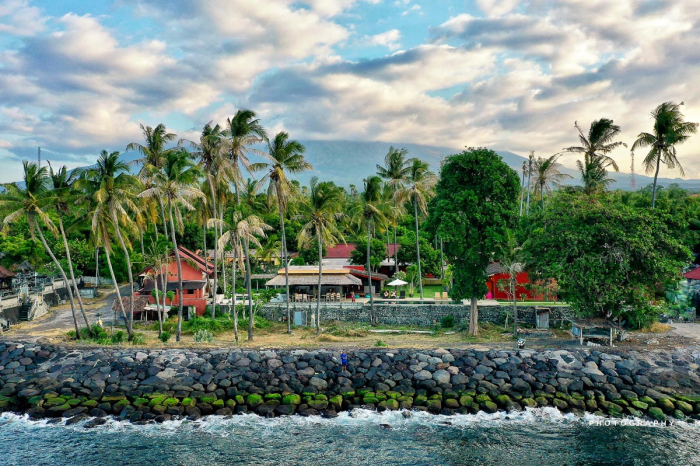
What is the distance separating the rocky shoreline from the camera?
2431 centimetres

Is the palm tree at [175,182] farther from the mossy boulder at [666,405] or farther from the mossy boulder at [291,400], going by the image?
the mossy boulder at [666,405]

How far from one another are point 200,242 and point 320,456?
4792 centimetres

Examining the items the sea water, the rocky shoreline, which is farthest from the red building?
the sea water

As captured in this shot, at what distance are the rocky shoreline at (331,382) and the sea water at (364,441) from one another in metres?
0.95

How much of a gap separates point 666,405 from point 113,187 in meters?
32.4

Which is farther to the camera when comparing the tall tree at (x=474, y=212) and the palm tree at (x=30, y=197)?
the tall tree at (x=474, y=212)

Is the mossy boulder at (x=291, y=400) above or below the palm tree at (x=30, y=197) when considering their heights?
below

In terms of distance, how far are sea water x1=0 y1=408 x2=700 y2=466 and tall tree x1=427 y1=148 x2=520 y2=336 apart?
12.2 m

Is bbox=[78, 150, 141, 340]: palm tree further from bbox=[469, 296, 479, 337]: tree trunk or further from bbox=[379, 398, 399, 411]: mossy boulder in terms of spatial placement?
bbox=[469, 296, 479, 337]: tree trunk

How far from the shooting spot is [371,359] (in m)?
28.2

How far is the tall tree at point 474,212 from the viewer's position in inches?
1325

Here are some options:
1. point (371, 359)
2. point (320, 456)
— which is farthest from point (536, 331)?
point (320, 456)

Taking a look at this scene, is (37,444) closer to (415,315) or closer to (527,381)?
(527,381)

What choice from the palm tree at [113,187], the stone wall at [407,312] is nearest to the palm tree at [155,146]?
the palm tree at [113,187]
